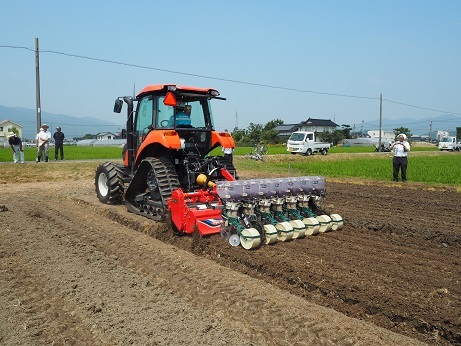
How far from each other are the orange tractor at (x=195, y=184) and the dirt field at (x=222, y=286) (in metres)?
0.25

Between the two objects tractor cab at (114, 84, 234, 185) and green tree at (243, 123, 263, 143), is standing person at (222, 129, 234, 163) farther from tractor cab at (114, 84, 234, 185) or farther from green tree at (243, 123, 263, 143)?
green tree at (243, 123, 263, 143)

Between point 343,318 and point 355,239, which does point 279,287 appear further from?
point 355,239

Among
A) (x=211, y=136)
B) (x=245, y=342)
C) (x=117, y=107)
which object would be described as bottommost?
Answer: (x=245, y=342)

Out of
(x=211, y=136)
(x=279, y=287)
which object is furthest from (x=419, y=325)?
(x=211, y=136)

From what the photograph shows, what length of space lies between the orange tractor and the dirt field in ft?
0.83

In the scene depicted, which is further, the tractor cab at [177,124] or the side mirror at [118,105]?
the side mirror at [118,105]

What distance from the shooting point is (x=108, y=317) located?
3984mm

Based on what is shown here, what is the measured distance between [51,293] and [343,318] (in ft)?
9.22

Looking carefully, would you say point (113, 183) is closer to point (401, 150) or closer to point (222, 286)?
point (222, 286)

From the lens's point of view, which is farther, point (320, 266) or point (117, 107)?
point (117, 107)

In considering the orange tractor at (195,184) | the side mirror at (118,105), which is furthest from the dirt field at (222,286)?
the side mirror at (118,105)

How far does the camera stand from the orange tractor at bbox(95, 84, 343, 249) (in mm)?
6348

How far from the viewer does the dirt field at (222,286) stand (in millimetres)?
3729

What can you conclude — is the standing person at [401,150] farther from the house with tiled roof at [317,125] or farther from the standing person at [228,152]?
the house with tiled roof at [317,125]
